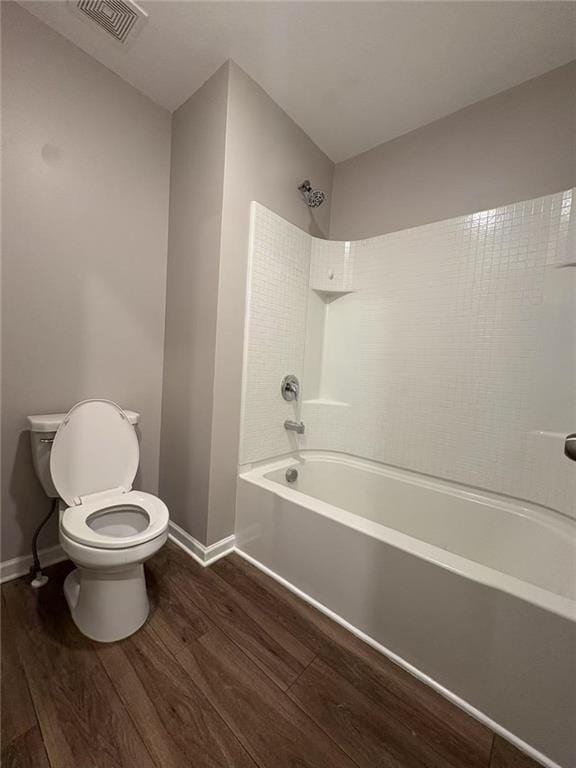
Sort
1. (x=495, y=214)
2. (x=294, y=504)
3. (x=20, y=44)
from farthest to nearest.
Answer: (x=495, y=214), (x=294, y=504), (x=20, y=44)

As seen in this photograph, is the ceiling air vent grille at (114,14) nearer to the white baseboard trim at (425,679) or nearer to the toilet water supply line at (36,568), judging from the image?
the toilet water supply line at (36,568)

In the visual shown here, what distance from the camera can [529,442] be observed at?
1388 mm

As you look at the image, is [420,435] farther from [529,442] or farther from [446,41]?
[446,41]

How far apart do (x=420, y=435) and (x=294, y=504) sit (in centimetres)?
85

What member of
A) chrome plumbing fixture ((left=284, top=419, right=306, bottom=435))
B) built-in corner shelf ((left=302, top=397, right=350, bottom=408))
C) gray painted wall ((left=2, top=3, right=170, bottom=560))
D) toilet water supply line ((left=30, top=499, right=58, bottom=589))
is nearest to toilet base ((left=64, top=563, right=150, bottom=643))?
toilet water supply line ((left=30, top=499, right=58, bottom=589))

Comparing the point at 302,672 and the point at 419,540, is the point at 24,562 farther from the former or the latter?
the point at 419,540

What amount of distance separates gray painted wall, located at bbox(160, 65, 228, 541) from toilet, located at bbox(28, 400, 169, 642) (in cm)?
29

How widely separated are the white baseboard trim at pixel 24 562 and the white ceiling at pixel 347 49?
2346 millimetres

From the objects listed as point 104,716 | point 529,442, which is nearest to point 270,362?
point 529,442

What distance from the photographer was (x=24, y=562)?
1353 millimetres

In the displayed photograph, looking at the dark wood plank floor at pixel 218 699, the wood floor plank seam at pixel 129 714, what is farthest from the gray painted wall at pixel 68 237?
the wood floor plank seam at pixel 129 714

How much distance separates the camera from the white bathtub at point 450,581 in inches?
32.2

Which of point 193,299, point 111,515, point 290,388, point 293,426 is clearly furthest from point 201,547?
point 193,299

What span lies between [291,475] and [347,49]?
214 centimetres
